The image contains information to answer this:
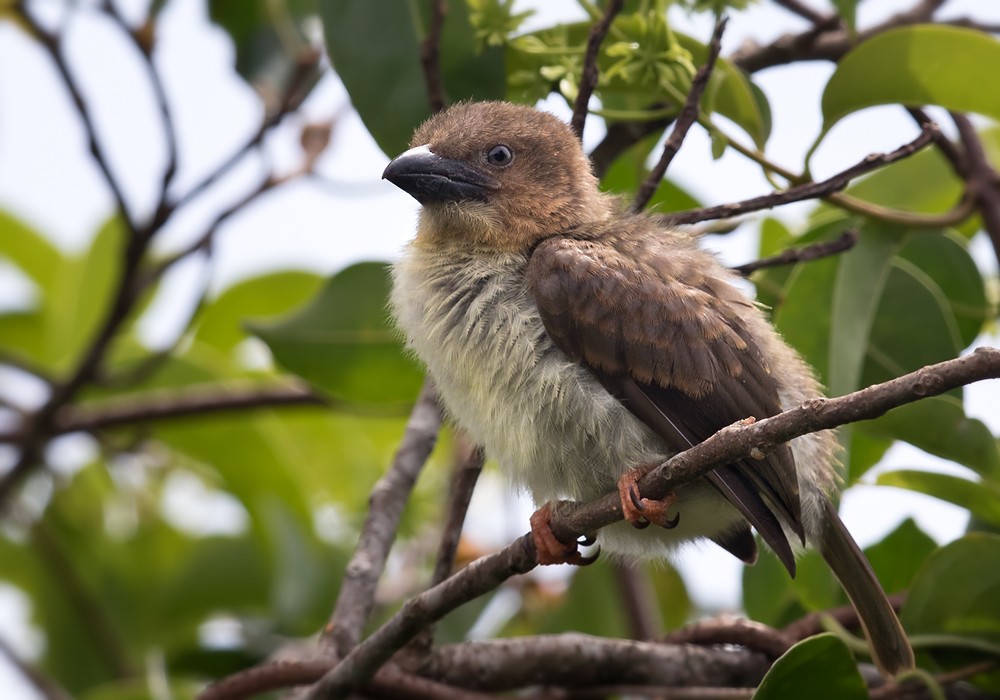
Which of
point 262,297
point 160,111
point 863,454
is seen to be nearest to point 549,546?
point 863,454

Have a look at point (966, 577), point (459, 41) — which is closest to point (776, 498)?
point (966, 577)

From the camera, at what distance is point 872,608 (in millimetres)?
2830

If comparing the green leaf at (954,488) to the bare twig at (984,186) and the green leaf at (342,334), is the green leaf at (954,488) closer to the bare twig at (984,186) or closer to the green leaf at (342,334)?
the bare twig at (984,186)

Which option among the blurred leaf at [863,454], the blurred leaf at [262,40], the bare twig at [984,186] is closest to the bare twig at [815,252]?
the bare twig at [984,186]

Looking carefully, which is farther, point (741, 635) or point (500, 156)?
point (500, 156)

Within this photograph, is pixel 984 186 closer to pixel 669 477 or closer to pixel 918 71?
pixel 918 71

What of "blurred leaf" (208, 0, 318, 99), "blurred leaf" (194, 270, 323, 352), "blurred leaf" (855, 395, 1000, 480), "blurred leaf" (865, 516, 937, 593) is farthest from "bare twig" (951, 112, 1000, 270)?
"blurred leaf" (194, 270, 323, 352)

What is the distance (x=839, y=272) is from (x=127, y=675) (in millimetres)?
2830

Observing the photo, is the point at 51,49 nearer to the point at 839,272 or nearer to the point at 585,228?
the point at 585,228

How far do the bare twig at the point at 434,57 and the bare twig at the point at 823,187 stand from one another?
76cm

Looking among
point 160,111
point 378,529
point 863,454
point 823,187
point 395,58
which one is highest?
point 160,111

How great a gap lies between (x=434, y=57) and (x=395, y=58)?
0.19 m

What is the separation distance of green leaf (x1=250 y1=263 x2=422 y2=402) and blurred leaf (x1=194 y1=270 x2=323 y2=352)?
50.7 inches

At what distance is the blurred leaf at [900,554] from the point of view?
3.27 meters
